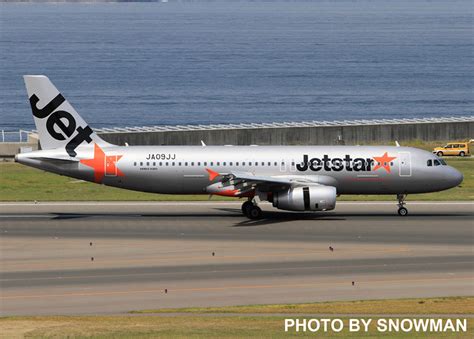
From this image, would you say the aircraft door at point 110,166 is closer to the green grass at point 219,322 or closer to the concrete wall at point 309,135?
the green grass at point 219,322

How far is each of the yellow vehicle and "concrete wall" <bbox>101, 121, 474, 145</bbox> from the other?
7841 millimetres

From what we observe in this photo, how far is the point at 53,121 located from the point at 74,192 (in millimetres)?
11167

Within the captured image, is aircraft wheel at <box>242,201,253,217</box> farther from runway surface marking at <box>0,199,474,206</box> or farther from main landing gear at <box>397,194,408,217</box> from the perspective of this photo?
main landing gear at <box>397,194,408,217</box>

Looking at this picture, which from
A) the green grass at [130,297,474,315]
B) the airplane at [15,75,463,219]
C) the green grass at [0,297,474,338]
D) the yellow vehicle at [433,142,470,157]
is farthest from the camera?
the yellow vehicle at [433,142,470,157]

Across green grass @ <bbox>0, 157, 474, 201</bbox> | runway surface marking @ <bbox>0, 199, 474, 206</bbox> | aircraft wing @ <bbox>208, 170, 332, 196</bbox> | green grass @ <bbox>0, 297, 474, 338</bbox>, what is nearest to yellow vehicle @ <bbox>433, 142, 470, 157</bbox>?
green grass @ <bbox>0, 157, 474, 201</bbox>

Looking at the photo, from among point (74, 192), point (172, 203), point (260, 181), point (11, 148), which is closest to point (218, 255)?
point (260, 181)

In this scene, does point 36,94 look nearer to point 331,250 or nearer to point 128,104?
point 331,250

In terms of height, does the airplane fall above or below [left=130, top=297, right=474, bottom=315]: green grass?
above

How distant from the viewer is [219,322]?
33969 mm

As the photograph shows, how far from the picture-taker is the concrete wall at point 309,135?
92.6m

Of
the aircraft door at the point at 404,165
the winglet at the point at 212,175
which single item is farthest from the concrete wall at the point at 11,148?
the aircraft door at the point at 404,165

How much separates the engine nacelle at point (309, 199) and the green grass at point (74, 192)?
37.4ft

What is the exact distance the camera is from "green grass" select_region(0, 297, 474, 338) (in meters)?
31.9

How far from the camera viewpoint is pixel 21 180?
7406cm
